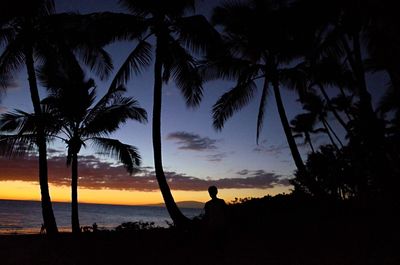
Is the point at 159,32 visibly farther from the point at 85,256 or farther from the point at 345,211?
the point at 345,211

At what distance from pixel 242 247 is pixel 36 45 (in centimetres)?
1238

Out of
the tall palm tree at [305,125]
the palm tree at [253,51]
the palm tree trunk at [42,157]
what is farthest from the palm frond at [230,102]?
the tall palm tree at [305,125]

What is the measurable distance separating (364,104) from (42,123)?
12.6m

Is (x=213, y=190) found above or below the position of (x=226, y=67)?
below

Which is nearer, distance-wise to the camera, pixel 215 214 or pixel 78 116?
pixel 215 214

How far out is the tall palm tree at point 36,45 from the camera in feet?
49.8

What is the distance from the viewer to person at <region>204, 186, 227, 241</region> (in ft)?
26.3

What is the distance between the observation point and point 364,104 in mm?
14094

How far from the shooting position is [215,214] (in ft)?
26.4

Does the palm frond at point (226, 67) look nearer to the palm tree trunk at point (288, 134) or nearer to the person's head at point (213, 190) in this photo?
the palm tree trunk at point (288, 134)

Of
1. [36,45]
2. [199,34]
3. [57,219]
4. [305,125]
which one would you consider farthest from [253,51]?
[57,219]

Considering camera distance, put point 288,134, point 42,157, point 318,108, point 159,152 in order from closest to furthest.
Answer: point 159,152, point 42,157, point 288,134, point 318,108

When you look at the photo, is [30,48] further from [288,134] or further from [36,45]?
[288,134]

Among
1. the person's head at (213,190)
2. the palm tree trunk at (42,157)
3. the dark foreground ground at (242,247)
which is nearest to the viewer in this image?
the person's head at (213,190)
